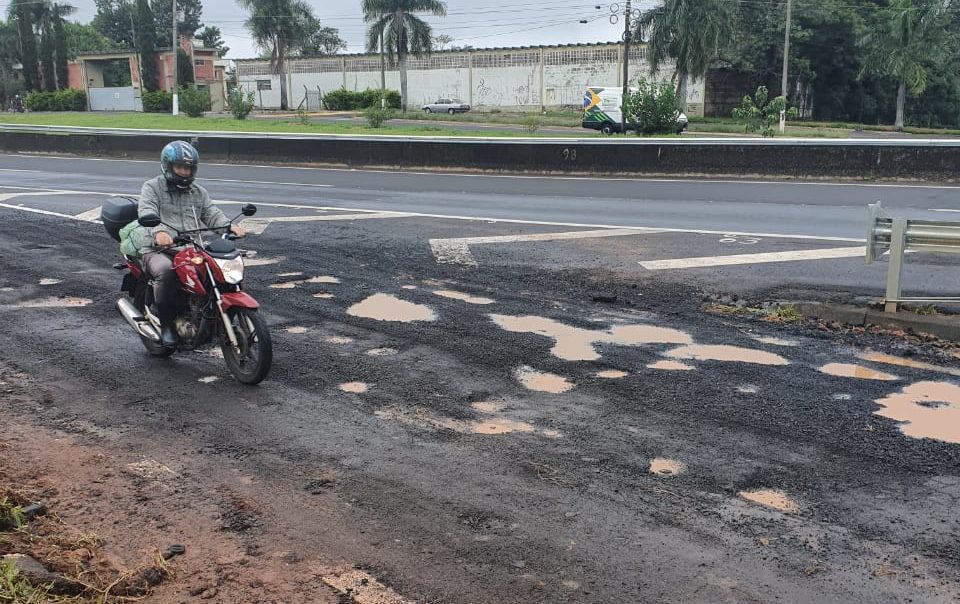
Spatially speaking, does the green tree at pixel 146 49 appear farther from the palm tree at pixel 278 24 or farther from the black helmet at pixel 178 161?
the black helmet at pixel 178 161

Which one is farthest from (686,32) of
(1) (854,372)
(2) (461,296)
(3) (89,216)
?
(1) (854,372)

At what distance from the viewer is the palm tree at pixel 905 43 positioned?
62312mm

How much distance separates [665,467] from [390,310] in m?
4.33

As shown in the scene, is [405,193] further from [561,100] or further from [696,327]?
[561,100]

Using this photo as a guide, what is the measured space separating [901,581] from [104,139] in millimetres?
32422

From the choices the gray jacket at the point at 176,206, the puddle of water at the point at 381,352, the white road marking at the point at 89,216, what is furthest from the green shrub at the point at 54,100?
the puddle of water at the point at 381,352

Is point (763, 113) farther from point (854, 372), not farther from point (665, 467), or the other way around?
point (665, 467)

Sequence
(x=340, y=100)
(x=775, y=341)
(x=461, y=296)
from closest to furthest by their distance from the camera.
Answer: (x=775, y=341), (x=461, y=296), (x=340, y=100)

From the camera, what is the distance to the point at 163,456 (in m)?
5.25

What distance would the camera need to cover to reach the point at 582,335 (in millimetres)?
7879

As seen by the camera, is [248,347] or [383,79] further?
[383,79]

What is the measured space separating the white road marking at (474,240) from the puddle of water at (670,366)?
4.58m

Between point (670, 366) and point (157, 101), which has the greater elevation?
point (157, 101)

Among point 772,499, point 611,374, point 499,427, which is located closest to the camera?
point 772,499
